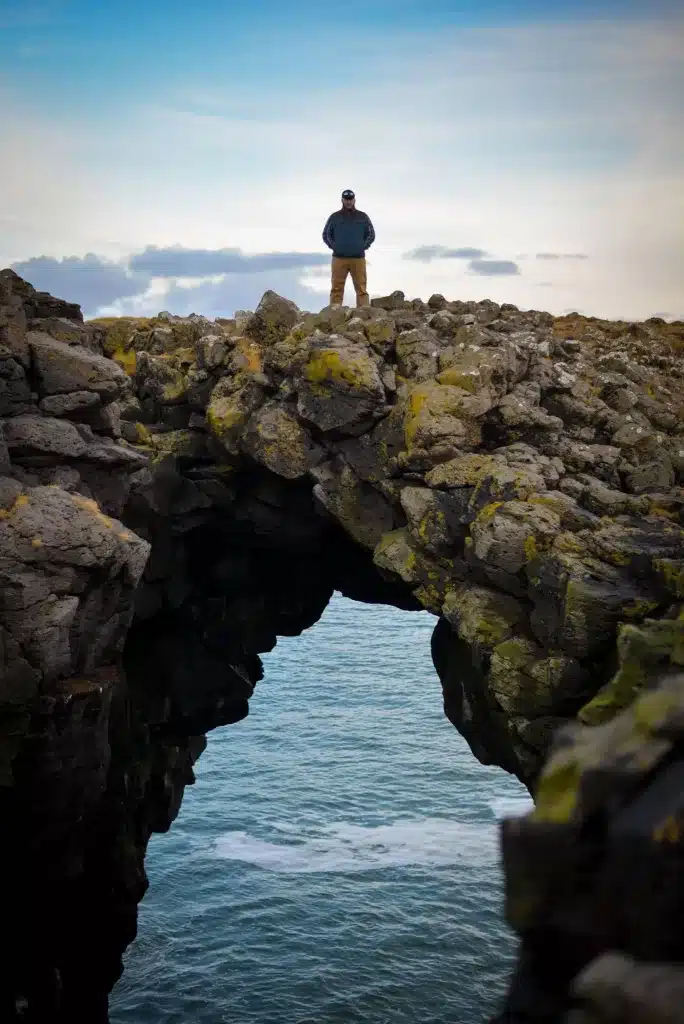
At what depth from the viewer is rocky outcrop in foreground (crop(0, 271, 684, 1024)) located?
22.2 metres

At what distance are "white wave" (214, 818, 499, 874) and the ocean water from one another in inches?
4.2

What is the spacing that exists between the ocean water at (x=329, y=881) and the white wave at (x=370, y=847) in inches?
4.2

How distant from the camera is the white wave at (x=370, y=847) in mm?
44750

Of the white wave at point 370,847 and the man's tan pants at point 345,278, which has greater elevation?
the man's tan pants at point 345,278

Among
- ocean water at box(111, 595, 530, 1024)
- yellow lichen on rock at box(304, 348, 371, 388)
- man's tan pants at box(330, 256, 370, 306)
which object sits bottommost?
ocean water at box(111, 595, 530, 1024)

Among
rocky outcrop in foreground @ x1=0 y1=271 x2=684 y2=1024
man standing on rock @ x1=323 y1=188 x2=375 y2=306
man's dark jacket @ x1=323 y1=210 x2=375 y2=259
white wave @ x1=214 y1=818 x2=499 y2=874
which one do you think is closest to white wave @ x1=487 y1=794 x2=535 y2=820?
white wave @ x1=214 y1=818 x2=499 y2=874

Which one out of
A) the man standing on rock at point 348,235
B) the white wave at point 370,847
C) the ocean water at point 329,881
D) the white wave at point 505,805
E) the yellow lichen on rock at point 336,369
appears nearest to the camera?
the yellow lichen on rock at point 336,369

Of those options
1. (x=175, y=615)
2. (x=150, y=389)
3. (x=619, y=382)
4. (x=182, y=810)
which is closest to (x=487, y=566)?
(x=619, y=382)

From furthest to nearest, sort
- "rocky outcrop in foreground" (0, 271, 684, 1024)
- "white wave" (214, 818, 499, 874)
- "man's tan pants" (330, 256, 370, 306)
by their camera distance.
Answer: "white wave" (214, 818, 499, 874) → "man's tan pants" (330, 256, 370, 306) → "rocky outcrop in foreground" (0, 271, 684, 1024)

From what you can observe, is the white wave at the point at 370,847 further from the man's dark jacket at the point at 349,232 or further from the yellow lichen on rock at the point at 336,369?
the man's dark jacket at the point at 349,232

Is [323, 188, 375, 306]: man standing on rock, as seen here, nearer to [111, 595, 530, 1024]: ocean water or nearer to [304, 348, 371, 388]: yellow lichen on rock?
[304, 348, 371, 388]: yellow lichen on rock

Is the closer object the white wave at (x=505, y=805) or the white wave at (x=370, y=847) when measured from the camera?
the white wave at (x=370, y=847)

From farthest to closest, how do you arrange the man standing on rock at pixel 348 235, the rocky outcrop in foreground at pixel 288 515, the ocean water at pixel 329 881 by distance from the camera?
1. the ocean water at pixel 329 881
2. the man standing on rock at pixel 348 235
3. the rocky outcrop in foreground at pixel 288 515

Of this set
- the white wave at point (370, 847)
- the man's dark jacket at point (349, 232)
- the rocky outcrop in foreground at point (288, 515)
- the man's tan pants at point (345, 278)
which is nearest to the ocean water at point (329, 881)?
the white wave at point (370, 847)
